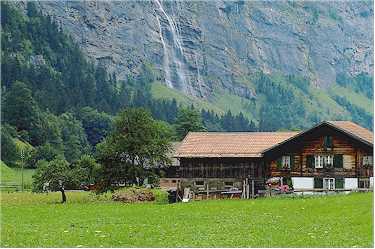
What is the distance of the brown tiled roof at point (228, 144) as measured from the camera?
2739 inches

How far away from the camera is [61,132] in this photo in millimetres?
183500

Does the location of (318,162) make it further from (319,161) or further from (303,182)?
(303,182)

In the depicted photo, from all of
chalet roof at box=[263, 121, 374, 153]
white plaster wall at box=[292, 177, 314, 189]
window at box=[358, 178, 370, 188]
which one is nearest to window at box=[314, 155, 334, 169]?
white plaster wall at box=[292, 177, 314, 189]

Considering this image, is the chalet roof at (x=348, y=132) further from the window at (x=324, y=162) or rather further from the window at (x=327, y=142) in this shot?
the window at (x=324, y=162)

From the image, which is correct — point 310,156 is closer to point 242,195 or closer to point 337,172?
point 337,172

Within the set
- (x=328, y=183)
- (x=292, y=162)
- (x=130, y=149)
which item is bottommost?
(x=328, y=183)

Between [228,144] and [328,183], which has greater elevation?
[228,144]

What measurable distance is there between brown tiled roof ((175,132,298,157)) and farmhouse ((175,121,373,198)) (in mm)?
89

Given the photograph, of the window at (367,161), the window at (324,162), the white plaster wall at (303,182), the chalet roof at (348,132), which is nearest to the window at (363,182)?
the window at (367,161)

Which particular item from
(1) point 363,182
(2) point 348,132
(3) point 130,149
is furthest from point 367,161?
(3) point 130,149

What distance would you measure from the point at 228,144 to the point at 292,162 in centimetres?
606

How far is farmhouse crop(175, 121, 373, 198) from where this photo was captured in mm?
67875

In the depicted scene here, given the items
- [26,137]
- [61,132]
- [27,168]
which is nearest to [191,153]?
[27,168]

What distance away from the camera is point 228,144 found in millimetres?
71125
